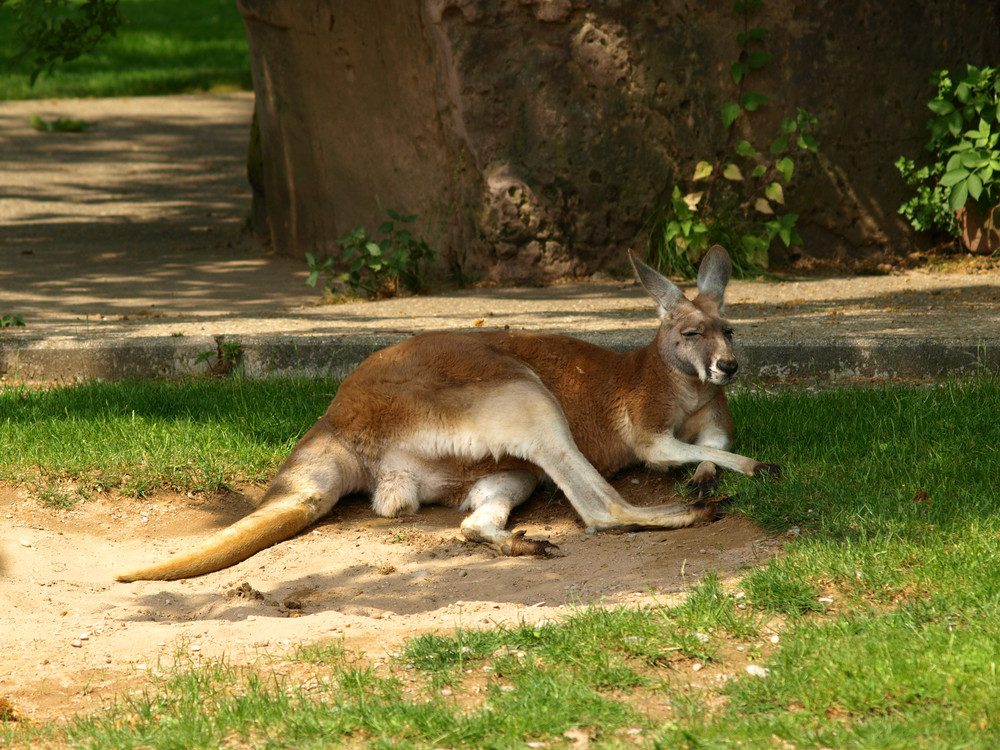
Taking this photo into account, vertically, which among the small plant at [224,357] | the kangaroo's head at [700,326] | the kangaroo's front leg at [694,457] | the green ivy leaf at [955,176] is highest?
the green ivy leaf at [955,176]

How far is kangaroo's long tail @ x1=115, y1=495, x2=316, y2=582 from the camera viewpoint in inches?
153

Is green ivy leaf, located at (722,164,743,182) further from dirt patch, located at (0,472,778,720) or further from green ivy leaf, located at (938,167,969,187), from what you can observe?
dirt patch, located at (0,472,778,720)

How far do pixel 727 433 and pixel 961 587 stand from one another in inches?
61.3

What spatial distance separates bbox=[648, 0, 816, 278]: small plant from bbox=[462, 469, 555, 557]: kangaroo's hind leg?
12.2 ft

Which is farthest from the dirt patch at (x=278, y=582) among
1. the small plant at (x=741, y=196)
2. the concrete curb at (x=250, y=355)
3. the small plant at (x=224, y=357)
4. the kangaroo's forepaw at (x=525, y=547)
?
the small plant at (x=741, y=196)

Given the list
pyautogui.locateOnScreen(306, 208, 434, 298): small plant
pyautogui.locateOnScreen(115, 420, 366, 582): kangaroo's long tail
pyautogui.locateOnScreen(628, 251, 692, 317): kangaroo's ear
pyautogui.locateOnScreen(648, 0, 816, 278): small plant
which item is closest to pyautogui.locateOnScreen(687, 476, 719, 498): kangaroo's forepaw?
pyautogui.locateOnScreen(628, 251, 692, 317): kangaroo's ear

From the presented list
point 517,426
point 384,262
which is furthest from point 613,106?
point 517,426

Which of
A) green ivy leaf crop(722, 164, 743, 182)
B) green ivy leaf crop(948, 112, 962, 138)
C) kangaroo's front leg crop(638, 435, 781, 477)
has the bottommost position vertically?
kangaroo's front leg crop(638, 435, 781, 477)

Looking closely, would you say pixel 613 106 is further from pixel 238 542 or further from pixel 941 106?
pixel 238 542

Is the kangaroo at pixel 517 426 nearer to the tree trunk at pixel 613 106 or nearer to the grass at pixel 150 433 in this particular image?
the grass at pixel 150 433

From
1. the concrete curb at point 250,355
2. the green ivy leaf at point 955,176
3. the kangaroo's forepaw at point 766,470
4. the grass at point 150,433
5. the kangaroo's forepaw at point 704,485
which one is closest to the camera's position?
the kangaroo's forepaw at point 766,470

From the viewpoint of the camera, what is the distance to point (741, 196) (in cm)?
817

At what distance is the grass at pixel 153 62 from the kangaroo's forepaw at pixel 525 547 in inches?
545

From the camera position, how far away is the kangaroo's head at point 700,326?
4.37 m
